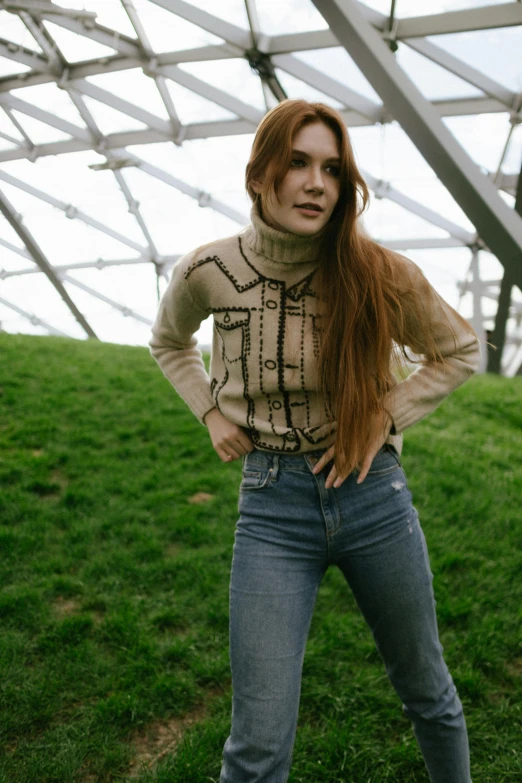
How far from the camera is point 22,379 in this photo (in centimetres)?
695

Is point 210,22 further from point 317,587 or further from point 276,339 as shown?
point 317,587

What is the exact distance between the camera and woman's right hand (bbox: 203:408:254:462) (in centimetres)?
195

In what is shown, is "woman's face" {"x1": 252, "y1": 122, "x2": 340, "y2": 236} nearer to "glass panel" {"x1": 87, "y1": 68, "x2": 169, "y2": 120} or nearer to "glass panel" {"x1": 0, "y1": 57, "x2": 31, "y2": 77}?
"glass panel" {"x1": 87, "y1": 68, "x2": 169, "y2": 120}

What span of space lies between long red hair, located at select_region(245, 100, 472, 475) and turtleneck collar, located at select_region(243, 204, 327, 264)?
4cm

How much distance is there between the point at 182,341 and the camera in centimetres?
223

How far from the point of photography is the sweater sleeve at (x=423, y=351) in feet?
6.12

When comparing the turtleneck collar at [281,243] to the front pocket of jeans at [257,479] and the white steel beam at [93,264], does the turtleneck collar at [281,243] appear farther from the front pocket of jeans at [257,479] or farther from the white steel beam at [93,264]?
the white steel beam at [93,264]

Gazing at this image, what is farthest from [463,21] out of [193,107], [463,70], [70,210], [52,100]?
[70,210]

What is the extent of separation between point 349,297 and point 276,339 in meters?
0.25

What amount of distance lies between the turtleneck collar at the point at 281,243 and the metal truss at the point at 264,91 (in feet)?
12.9

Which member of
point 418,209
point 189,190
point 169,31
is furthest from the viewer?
point 189,190

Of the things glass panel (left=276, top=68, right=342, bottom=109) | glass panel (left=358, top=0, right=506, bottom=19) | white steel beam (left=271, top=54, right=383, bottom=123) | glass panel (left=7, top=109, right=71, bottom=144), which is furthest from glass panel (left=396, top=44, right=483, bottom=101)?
glass panel (left=7, top=109, right=71, bottom=144)

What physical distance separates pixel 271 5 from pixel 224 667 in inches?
305

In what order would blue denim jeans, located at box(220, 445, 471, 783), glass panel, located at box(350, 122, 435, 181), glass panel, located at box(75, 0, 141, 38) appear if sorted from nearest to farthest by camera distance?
blue denim jeans, located at box(220, 445, 471, 783) → glass panel, located at box(75, 0, 141, 38) → glass panel, located at box(350, 122, 435, 181)
